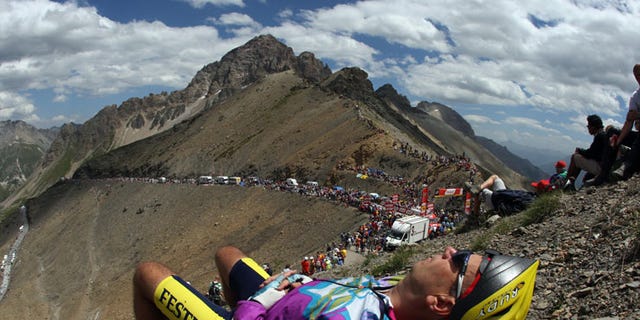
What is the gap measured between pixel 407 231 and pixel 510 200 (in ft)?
55.6

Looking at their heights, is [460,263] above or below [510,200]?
above

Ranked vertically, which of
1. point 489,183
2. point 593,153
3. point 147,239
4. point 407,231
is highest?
point 593,153

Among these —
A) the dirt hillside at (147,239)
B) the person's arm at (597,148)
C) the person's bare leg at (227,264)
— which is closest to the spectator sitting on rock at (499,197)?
the person's arm at (597,148)

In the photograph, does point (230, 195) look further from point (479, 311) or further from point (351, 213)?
point (479, 311)

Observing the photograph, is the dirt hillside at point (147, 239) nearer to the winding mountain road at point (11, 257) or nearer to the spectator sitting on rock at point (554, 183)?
the winding mountain road at point (11, 257)

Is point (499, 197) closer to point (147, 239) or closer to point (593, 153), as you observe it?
point (593, 153)

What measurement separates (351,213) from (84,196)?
7451 cm

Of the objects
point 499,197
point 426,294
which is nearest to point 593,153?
point 499,197

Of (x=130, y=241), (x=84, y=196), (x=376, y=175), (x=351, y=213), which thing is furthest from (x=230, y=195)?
(x=84, y=196)

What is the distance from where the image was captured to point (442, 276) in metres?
3.11

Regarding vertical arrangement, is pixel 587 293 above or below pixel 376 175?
above

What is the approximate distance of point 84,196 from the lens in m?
94.9

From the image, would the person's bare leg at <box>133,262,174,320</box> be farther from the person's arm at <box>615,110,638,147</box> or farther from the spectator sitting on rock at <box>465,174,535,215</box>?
the person's arm at <box>615,110,638,147</box>

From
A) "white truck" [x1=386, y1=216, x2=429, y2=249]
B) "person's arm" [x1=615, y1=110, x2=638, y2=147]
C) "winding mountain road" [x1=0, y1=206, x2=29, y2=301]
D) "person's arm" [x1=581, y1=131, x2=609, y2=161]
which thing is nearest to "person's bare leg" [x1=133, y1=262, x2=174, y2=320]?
"person's arm" [x1=615, y1=110, x2=638, y2=147]
